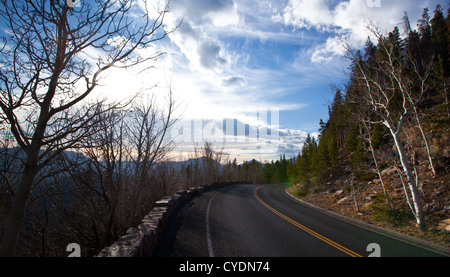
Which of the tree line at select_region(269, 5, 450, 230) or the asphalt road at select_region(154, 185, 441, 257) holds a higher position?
the tree line at select_region(269, 5, 450, 230)

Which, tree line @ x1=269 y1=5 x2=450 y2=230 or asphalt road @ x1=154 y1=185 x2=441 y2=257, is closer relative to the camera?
asphalt road @ x1=154 y1=185 x2=441 y2=257

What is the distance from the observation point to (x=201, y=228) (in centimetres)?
845

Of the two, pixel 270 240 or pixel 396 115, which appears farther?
pixel 396 115

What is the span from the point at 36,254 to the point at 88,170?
13.0ft

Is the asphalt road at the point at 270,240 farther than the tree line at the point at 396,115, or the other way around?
the tree line at the point at 396,115

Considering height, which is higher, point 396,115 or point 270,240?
point 396,115

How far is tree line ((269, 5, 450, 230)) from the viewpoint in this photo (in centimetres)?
989

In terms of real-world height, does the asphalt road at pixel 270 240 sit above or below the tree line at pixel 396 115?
below

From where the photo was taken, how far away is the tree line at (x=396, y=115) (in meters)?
9.89

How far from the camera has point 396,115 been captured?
80.1 ft
